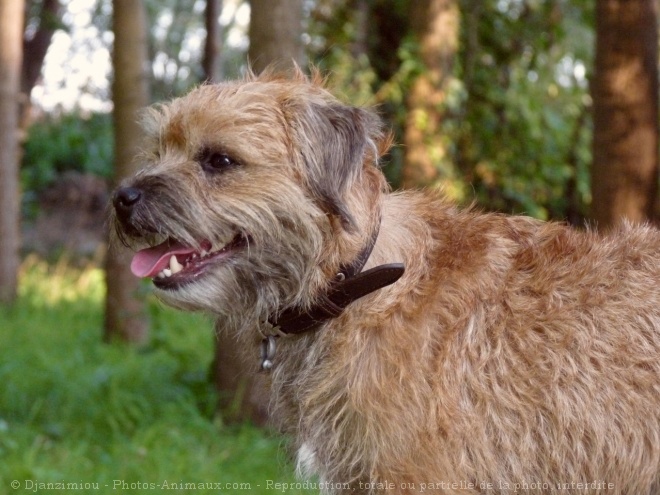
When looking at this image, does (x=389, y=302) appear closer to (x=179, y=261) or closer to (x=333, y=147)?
(x=333, y=147)

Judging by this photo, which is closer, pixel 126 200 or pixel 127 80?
pixel 126 200

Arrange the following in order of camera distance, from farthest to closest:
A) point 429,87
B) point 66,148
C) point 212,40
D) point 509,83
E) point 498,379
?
point 66,148 → point 509,83 → point 212,40 → point 429,87 → point 498,379

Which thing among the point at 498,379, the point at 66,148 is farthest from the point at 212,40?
the point at 66,148

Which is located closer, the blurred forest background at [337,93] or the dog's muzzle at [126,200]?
the dog's muzzle at [126,200]

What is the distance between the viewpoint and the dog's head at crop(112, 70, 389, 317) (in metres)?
3.08

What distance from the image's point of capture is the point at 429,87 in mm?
8383

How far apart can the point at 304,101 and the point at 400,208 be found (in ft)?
1.77

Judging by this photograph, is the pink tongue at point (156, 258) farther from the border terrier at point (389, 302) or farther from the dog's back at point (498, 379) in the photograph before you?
the dog's back at point (498, 379)

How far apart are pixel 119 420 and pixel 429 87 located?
4.39m

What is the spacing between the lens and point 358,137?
A: 10.3 feet

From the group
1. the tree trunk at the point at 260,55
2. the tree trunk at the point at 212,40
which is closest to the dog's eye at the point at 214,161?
the tree trunk at the point at 260,55

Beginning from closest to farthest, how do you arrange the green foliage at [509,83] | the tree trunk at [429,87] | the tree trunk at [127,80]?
1. the tree trunk at [127,80]
2. the tree trunk at [429,87]
3. the green foliage at [509,83]

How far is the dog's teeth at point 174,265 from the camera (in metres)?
3.18

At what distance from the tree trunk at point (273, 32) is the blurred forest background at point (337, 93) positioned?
0.01 metres
